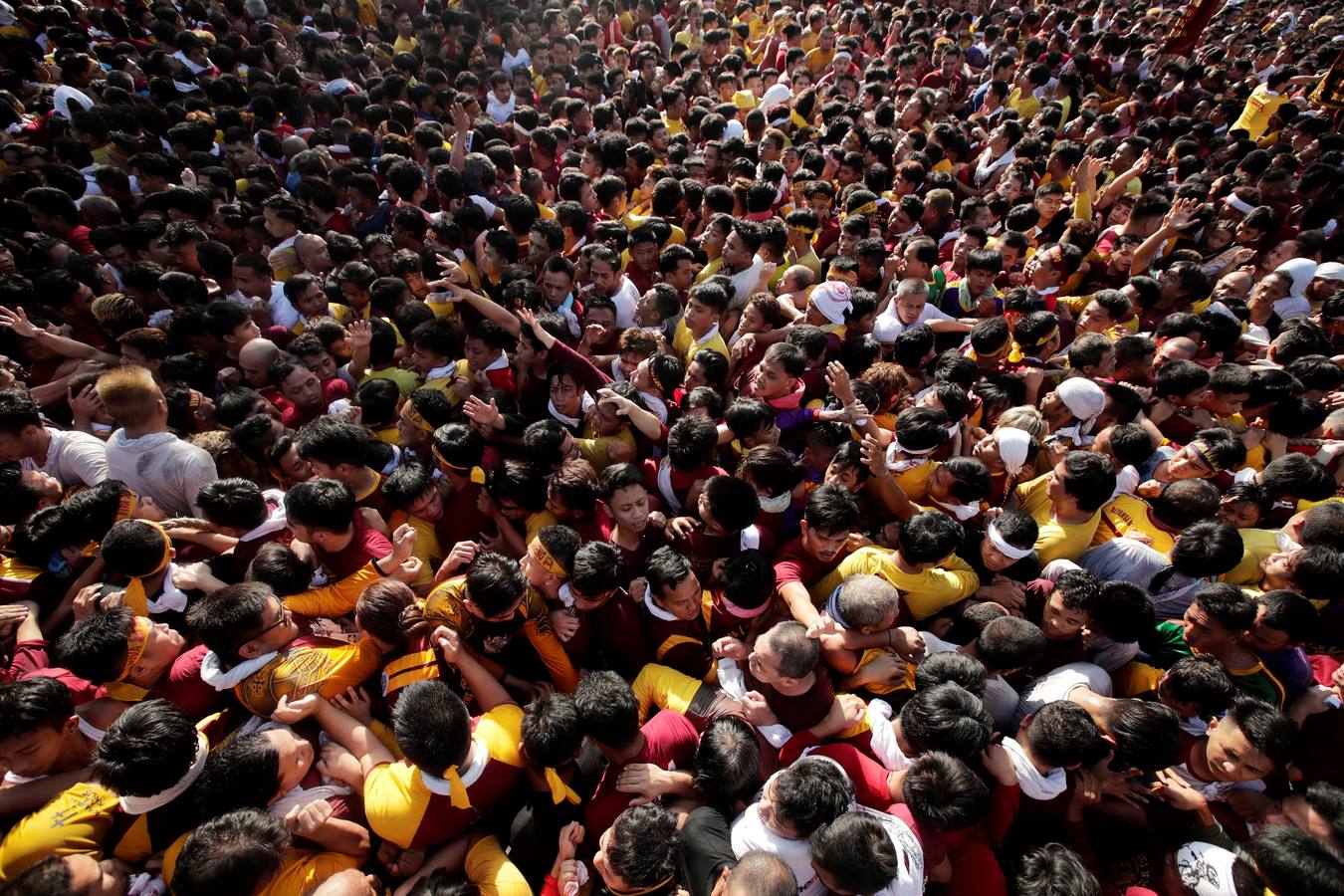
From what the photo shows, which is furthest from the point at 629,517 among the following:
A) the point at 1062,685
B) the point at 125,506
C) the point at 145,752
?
the point at 125,506

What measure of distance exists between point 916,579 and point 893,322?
2786 millimetres

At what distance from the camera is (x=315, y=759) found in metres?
2.68

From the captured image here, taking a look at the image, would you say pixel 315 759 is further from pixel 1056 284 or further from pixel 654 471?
pixel 1056 284

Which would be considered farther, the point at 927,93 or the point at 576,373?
the point at 927,93

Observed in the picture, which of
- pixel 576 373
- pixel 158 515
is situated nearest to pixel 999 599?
pixel 576 373

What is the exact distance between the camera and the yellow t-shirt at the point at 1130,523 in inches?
147

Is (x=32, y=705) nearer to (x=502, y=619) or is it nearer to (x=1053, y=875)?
(x=502, y=619)

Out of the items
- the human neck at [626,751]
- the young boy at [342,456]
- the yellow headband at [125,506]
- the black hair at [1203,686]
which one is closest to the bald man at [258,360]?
the young boy at [342,456]

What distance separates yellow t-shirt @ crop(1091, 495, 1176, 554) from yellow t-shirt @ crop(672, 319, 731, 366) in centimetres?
284

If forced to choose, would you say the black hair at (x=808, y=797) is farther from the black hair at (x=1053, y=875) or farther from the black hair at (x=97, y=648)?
the black hair at (x=97, y=648)

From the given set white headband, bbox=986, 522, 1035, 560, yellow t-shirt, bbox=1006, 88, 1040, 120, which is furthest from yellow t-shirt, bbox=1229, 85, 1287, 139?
white headband, bbox=986, 522, 1035, 560

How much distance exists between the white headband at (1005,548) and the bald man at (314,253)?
20.8 ft

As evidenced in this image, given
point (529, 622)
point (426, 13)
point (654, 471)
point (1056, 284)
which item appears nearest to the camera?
point (529, 622)

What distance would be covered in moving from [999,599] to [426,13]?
1433cm
